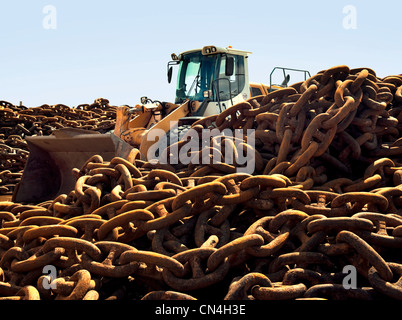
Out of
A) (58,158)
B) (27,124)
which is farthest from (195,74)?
(27,124)

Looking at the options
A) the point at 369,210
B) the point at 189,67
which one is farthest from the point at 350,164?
the point at 189,67

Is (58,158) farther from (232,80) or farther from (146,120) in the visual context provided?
(232,80)

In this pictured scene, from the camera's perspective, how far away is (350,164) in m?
3.77

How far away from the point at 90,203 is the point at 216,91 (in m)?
5.10

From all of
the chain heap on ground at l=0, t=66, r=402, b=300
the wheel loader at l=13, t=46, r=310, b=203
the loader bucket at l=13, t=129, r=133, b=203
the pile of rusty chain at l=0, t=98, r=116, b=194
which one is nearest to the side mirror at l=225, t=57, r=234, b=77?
the wheel loader at l=13, t=46, r=310, b=203

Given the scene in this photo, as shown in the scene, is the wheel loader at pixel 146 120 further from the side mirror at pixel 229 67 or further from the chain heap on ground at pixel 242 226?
the chain heap on ground at pixel 242 226

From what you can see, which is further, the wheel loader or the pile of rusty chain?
the pile of rusty chain

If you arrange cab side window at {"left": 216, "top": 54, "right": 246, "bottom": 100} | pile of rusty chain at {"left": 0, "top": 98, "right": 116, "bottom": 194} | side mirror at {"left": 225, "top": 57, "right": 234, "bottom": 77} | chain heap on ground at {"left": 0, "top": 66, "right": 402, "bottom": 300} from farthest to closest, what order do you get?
pile of rusty chain at {"left": 0, "top": 98, "right": 116, "bottom": 194} → cab side window at {"left": 216, "top": 54, "right": 246, "bottom": 100} → side mirror at {"left": 225, "top": 57, "right": 234, "bottom": 77} → chain heap on ground at {"left": 0, "top": 66, "right": 402, "bottom": 300}

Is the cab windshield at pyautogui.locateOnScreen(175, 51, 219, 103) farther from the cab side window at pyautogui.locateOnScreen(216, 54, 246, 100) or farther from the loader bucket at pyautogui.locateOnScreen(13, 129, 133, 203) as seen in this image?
the loader bucket at pyautogui.locateOnScreen(13, 129, 133, 203)

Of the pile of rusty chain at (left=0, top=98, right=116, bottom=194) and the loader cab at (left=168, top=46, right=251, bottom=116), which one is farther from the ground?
the loader cab at (left=168, top=46, right=251, bottom=116)

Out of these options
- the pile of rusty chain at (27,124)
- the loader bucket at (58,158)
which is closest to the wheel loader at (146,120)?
the loader bucket at (58,158)

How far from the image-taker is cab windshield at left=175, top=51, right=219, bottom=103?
8156 millimetres

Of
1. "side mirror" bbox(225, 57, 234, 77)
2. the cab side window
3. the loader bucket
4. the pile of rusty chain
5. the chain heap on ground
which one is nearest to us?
the chain heap on ground
